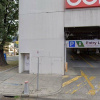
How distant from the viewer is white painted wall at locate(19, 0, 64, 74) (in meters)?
9.74

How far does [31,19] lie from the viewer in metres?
10.2

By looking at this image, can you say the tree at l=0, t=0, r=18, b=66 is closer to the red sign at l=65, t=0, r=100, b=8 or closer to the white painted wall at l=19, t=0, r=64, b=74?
the white painted wall at l=19, t=0, r=64, b=74

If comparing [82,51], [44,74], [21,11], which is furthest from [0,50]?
[82,51]

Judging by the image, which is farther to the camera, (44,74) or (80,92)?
(44,74)

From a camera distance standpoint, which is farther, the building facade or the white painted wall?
the white painted wall

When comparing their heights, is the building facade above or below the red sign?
below

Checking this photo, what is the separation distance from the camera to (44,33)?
10.0m

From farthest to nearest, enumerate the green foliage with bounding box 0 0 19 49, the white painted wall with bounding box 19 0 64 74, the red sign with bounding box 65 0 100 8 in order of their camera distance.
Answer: the green foliage with bounding box 0 0 19 49, the white painted wall with bounding box 19 0 64 74, the red sign with bounding box 65 0 100 8

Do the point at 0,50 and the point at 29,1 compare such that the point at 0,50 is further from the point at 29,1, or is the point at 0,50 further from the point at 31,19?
the point at 29,1

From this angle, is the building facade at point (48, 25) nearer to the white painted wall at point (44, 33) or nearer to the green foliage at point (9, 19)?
the white painted wall at point (44, 33)

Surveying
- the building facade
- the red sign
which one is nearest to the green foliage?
the building facade

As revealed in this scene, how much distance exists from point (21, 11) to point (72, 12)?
4.87 m

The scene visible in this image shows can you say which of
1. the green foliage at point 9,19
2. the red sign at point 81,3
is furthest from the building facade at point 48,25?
the green foliage at point 9,19

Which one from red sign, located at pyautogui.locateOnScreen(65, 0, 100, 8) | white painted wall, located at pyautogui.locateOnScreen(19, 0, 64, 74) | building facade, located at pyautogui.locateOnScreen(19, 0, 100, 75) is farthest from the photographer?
white painted wall, located at pyautogui.locateOnScreen(19, 0, 64, 74)
